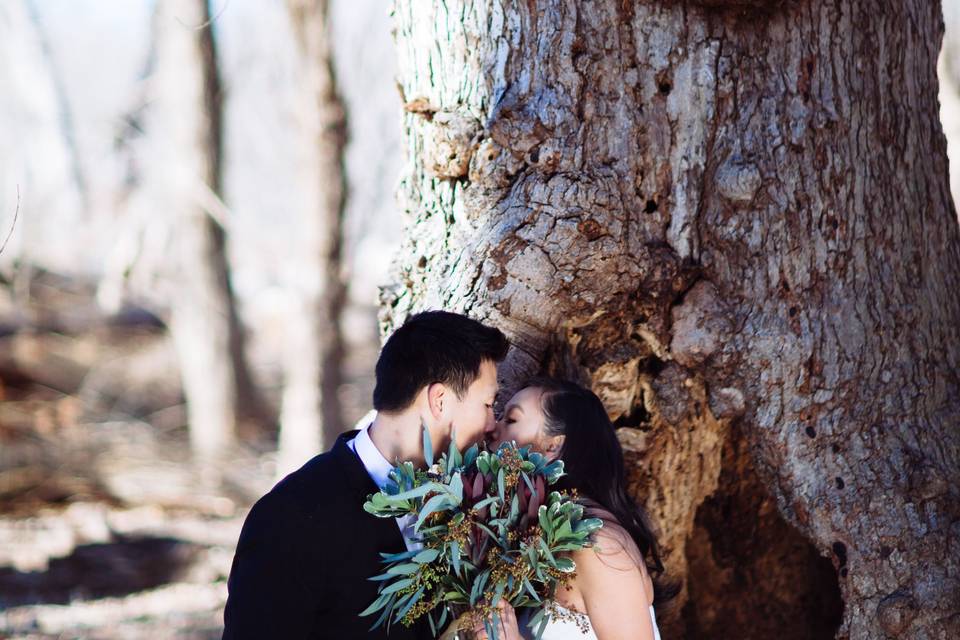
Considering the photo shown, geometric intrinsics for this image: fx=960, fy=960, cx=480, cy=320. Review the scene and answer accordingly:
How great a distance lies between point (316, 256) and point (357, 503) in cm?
593

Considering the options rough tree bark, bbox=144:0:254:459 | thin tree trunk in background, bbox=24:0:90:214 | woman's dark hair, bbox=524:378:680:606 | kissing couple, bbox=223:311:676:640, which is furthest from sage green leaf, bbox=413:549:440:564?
thin tree trunk in background, bbox=24:0:90:214

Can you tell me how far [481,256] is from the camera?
3791 millimetres

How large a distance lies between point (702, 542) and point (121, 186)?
1595cm

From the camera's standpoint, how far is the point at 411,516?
10.7ft

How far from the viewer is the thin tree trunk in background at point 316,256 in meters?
8.62

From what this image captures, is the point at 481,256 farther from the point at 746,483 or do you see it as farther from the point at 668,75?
the point at 746,483

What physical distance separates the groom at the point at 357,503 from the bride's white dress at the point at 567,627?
1.49 ft

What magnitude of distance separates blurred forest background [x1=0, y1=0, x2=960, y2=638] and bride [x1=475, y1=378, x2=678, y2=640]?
1876 millimetres

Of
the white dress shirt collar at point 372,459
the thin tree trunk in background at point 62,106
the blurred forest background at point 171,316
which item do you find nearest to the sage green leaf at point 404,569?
the white dress shirt collar at point 372,459

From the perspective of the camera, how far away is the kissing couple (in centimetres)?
299

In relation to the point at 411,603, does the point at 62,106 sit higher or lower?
higher

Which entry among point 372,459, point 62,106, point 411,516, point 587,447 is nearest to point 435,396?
point 372,459

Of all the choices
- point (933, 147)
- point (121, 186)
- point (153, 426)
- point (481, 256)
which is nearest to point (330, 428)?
point (153, 426)

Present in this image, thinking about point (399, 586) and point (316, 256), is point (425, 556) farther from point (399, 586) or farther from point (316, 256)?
point (316, 256)
